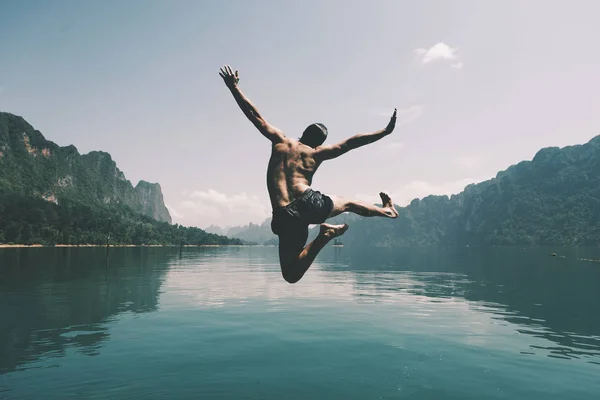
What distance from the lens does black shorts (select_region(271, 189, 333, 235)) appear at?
19.2 ft

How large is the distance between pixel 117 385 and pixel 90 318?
14391mm

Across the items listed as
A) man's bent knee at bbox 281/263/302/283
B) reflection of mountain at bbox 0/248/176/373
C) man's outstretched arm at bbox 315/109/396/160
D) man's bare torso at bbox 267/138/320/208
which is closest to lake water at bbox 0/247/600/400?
reflection of mountain at bbox 0/248/176/373

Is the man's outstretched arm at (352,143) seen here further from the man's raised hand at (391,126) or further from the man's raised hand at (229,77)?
the man's raised hand at (229,77)

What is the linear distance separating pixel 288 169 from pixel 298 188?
0.35 metres

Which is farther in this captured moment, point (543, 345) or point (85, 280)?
point (85, 280)

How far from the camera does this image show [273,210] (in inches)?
239

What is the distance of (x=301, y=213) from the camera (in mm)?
5844

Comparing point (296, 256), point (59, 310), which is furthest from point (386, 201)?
point (59, 310)

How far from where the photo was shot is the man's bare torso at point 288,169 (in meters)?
6.03

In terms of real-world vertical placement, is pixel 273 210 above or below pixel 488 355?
above

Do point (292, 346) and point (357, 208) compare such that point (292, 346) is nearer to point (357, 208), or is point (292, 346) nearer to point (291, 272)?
point (291, 272)

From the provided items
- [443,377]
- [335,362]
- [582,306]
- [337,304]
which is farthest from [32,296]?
[582,306]

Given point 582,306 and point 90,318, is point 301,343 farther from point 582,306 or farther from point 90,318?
point 582,306

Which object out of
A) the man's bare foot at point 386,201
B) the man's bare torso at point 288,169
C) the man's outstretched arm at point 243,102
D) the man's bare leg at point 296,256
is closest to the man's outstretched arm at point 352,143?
the man's bare torso at point 288,169
